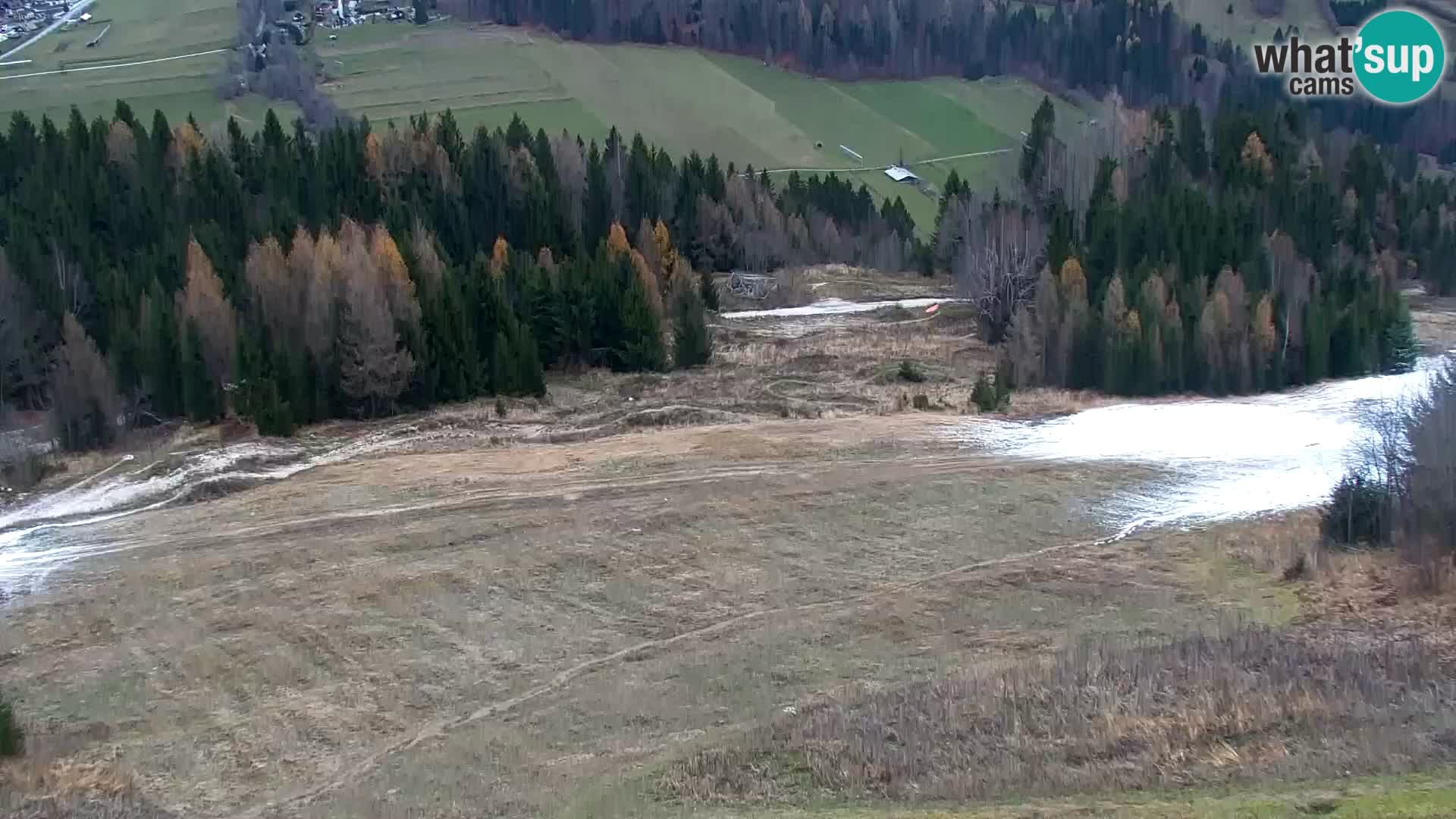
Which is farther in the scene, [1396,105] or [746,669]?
→ [1396,105]

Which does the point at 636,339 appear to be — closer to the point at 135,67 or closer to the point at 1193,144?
the point at 1193,144

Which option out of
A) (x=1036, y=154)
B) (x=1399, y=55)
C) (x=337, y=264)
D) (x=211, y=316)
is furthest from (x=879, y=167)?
(x=211, y=316)

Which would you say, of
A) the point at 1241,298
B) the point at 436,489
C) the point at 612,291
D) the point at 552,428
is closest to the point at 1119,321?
the point at 1241,298

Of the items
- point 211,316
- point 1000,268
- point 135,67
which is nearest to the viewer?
point 211,316

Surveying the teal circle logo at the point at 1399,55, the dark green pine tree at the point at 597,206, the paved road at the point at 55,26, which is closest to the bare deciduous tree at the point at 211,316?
the dark green pine tree at the point at 597,206

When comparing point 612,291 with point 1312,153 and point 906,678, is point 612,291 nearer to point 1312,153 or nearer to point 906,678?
point 906,678

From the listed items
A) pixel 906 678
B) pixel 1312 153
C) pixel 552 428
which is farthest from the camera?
pixel 1312 153
